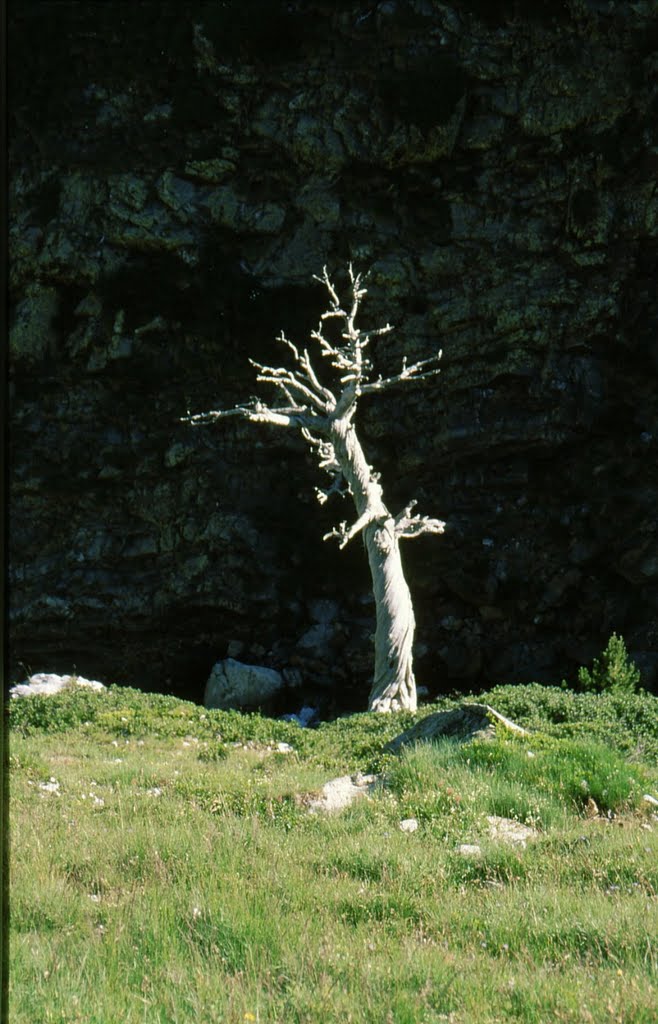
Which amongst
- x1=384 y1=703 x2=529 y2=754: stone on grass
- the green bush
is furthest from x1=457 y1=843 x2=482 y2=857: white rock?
the green bush

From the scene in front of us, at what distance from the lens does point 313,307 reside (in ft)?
84.9

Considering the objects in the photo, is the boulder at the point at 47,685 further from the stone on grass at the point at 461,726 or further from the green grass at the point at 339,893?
the stone on grass at the point at 461,726

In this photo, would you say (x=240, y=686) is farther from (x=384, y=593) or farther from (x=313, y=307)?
(x=313, y=307)

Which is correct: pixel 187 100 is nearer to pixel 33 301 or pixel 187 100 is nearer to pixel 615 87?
pixel 33 301

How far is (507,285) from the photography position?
81.1 ft

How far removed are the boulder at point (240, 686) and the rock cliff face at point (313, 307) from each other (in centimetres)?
211

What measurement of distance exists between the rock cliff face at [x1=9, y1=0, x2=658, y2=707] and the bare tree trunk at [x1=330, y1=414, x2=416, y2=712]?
7147mm

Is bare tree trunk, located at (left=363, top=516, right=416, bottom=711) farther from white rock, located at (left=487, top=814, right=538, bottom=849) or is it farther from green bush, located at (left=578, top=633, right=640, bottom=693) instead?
white rock, located at (left=487, top=814, right=538, bottom=849)

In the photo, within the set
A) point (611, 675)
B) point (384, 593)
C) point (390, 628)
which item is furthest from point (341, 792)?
point (611, 675)

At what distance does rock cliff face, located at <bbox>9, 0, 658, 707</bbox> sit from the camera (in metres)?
24.2

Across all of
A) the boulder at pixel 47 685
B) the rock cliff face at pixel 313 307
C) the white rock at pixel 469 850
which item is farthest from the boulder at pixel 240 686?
the white rock at pixel 469 850

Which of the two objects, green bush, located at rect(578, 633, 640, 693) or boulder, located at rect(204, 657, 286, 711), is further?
boulder, located at rect(204, 657, 286, 711)

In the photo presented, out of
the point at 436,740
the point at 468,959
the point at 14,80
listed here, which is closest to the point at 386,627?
the point at 436,740

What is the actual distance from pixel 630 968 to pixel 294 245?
2330 cm
